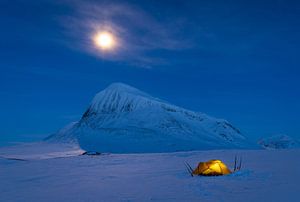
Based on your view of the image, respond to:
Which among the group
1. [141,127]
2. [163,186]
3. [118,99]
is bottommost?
[163,186]

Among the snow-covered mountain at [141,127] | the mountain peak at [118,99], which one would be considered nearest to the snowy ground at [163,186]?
the snow-covered mountain at [141,127]

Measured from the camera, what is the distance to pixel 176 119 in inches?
4353

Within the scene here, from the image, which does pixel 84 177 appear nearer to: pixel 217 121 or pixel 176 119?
pixel 176 119

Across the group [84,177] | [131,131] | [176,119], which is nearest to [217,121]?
[176,119]

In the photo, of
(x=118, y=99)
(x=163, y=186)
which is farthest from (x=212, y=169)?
(x=118, y=99)

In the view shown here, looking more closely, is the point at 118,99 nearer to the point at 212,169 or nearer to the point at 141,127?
the point at 141,127

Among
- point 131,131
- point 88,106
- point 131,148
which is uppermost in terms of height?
point 88,106

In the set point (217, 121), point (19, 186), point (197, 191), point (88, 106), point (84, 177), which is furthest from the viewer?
point (88, 106)

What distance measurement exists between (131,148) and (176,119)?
28.2 meters

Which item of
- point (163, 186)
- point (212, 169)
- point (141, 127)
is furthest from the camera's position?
point (141, 127)

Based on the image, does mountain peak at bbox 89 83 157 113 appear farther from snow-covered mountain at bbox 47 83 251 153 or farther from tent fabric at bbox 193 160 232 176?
tent fabric at bbox 193 160 232 176

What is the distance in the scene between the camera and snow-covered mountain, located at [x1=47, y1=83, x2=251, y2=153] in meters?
90.9

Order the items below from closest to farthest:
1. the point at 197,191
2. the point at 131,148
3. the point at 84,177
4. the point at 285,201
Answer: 1. the point at 285,201
2. the point at 197,191
3. the point at 84,177
4. the point at 131,148

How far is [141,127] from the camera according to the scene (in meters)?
103
